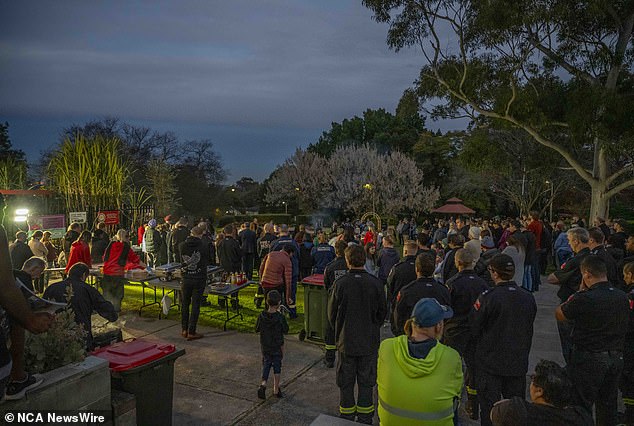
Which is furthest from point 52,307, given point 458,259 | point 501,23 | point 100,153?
point 501,23

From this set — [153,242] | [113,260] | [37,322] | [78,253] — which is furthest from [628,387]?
[153,242]

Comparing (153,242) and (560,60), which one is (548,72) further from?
(153,242)

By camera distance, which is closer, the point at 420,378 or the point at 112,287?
the point at 420,378

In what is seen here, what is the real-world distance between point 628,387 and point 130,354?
5009mm

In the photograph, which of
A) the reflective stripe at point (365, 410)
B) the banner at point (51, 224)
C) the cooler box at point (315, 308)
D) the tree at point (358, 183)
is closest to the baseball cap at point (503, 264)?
the reflective stripe at point (365, 410)

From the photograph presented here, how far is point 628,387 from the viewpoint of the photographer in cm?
449

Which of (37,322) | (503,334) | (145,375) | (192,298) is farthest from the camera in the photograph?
(192,298)

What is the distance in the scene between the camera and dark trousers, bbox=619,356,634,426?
4.43 m

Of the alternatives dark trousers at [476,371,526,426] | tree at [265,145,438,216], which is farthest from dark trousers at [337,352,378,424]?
tree at [265,145,438,216]

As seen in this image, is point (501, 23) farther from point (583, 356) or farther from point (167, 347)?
point (167, 347)

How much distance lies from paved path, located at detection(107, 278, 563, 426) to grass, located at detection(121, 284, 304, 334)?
1.24 ft

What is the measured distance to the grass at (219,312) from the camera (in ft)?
27.3

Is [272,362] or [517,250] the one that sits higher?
[517,250]

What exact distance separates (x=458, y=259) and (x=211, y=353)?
4.16m
